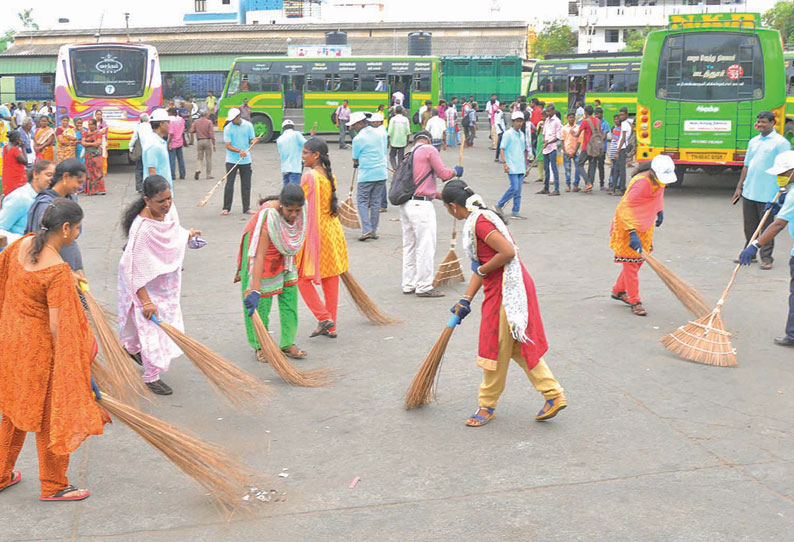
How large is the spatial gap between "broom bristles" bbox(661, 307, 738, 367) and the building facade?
190ft

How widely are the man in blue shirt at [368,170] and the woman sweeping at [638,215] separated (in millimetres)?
4239

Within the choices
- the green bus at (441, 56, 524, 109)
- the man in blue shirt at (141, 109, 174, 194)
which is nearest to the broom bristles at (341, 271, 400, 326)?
the man in blue shirt at (141, 109, 174, 194)

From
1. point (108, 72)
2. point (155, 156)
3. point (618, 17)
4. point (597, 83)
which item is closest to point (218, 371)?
point (155, 156)

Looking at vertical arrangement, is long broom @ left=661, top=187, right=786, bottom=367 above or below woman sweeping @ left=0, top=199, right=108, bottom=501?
below

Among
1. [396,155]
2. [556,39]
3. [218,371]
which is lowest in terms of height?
[218,371]

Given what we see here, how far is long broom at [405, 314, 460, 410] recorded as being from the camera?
215 inches

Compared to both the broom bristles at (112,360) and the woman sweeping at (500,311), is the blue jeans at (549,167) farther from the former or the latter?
the broom bristles at (112,360)

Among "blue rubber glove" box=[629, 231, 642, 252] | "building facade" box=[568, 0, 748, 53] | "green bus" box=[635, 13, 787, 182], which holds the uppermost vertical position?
"building facade" box=[568, 0, 748, 53]

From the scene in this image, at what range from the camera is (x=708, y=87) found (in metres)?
15.2

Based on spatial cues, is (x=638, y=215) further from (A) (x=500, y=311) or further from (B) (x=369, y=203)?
(B) (x=369, y=203)

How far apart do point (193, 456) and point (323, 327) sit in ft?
10.6

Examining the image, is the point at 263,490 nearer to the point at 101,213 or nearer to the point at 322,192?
the point at 322,192

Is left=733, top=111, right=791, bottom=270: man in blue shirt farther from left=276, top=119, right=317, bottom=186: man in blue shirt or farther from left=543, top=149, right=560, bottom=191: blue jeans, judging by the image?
left=543, top=149, right=560, bottom=191: blue jeans

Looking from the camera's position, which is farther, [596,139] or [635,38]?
[635,38]
